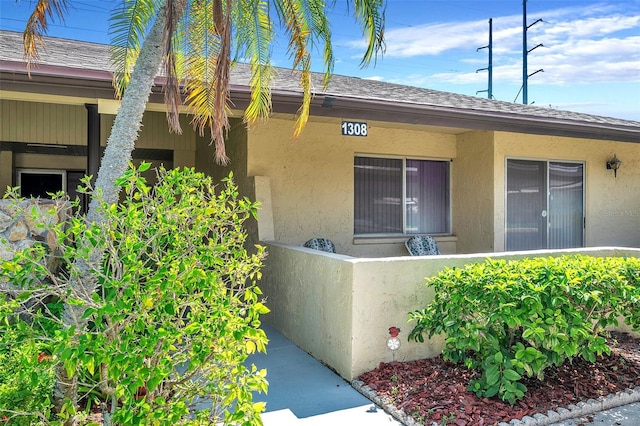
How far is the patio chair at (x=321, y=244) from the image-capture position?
7.39 meters

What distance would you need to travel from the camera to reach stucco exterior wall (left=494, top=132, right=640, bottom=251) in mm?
8961

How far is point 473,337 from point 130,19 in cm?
448

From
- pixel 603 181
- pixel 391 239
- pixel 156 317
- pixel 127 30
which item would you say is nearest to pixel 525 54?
pixel 603 181

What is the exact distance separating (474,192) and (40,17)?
23.4 ft

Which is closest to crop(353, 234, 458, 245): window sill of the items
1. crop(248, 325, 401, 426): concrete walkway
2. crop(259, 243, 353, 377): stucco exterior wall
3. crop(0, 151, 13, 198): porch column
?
crop(259, 243, 353, 377): stucco exterior wall

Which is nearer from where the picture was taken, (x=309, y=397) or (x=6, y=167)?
(x=309, y=397)

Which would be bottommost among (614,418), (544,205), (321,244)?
(614,418)

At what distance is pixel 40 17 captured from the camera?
434cm

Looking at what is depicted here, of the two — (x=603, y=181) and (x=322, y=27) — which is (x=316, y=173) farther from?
(x=603, y=181)

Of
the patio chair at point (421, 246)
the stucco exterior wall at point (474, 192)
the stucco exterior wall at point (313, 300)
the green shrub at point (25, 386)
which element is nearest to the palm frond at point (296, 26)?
the stucco exterior wall at point (313, 300)

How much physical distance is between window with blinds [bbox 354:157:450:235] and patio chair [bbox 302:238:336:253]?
86 cm

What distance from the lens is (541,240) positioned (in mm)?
9141

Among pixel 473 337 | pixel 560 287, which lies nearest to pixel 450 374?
pixel 473 337

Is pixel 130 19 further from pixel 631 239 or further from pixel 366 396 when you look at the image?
pixel 631 239
